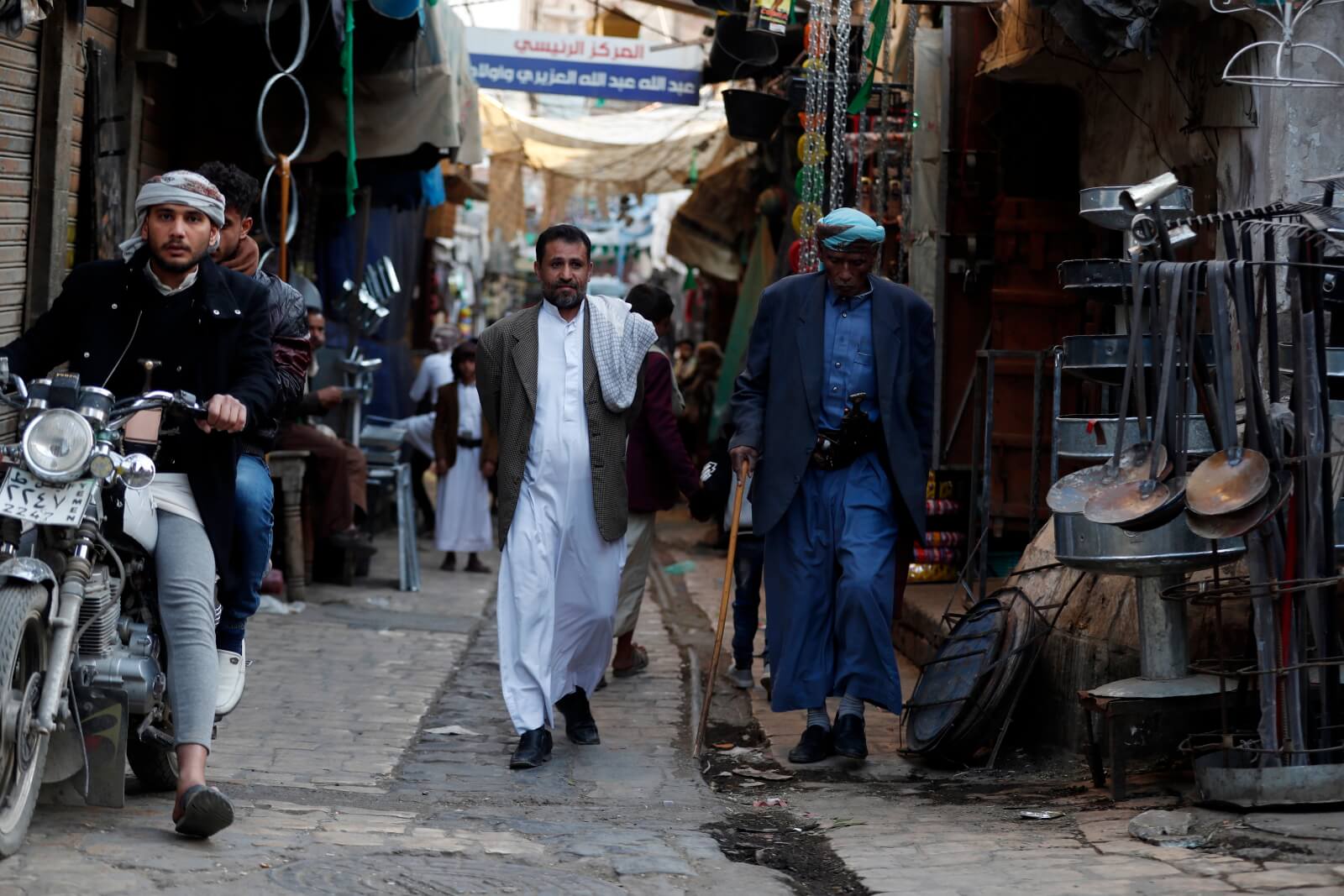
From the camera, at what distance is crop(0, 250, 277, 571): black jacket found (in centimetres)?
458

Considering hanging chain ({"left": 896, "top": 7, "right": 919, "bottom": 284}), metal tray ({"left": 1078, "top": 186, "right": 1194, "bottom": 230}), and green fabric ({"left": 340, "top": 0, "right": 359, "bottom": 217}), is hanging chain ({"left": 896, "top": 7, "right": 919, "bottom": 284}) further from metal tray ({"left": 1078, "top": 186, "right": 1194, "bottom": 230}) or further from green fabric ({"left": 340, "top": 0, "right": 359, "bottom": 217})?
metal tray ({"left": 1078, "top": 186, "right": 1194, "bottom": 230})

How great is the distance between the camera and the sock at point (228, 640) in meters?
5.11

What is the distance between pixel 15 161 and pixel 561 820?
4.04 m

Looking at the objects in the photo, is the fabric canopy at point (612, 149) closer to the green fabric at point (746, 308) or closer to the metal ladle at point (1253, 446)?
the green fabric at point (746, 308)

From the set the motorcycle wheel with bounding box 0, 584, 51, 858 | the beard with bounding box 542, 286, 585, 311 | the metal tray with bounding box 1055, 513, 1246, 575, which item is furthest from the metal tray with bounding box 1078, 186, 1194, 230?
the motorcycle wheel with bounding box 0, 584, 51, 858

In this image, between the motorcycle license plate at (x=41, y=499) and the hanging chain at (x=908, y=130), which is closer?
the motorcycle license plate at (x=41, y=499)

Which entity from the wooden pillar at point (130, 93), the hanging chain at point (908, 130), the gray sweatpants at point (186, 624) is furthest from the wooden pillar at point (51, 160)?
the hanging chain at point (908, 130)

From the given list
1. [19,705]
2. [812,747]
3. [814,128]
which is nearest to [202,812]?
[19,705]

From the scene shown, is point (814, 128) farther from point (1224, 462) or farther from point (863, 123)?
point (1224, 462)

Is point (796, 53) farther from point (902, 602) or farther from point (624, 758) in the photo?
point (624, 758)

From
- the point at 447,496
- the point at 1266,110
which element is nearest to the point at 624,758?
the point at 1266,110

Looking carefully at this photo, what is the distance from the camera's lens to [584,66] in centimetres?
1716

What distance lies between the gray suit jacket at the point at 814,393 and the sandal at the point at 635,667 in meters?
2.26

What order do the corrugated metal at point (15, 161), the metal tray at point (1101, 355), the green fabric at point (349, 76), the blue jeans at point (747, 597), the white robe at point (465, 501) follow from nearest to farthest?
the metal tray at point (1101, 355) → the corrugated metal at point (15, 161) → the blue jeans at point (747, 597) → the green fabric at point (349, 76) → the white robe at point (465, 501)
